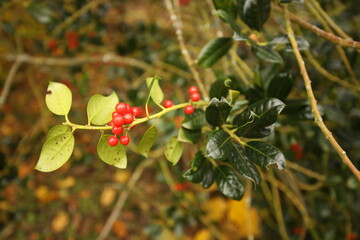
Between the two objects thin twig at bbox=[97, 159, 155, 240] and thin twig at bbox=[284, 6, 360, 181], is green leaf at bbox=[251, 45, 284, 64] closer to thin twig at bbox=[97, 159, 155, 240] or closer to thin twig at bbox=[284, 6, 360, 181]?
thin twig at bbox=[284, 6, 360, 181]

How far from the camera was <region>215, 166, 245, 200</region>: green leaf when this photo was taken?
66 cm

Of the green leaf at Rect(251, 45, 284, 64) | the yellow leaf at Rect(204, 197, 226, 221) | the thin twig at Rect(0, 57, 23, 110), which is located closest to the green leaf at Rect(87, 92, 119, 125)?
the green leaf at Rect(251, 45, 284, 64)

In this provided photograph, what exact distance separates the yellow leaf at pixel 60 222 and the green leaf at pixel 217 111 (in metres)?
1.86

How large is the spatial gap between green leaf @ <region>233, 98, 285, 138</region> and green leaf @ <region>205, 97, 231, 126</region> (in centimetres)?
4

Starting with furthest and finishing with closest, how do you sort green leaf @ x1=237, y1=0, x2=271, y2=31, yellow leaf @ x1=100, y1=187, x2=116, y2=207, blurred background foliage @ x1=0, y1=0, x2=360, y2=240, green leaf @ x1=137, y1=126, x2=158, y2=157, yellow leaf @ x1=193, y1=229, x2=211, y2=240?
1. yellow leaf @ x1=100, y1=187, x2=116, y2=207
2. yellow leaf @ x1=193, y1=229, x2=211, y2=240
3. blurred background foliage @ x1=0, y1=0, x2=360, y2=240
4. green leaf @ x1=237, y1=0, x2=271, y2=31
5. green leaf @ x1=137, y1=126, x2=158, y2=157

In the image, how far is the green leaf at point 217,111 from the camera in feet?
1.92

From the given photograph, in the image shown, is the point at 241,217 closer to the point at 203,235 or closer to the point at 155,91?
the point at 203,235

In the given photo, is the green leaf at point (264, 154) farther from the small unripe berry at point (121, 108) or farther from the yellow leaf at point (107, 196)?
the yellow leaf at point (107, 196)

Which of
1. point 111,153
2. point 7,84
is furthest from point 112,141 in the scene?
point 7,84

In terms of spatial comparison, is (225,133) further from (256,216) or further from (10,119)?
(10,119)

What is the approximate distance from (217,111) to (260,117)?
0.32 feet

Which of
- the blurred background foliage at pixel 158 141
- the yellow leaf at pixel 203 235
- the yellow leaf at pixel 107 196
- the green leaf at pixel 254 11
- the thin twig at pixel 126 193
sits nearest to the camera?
the green leaf at pixel 254 11

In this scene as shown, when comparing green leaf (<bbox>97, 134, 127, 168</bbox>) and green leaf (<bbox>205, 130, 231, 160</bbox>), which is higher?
green leaf (<bbox>97, 134, 127, 168</bbox>)

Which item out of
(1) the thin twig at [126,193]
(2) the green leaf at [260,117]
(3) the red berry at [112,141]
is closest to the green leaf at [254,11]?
(2) the green leaf at [260,117]
